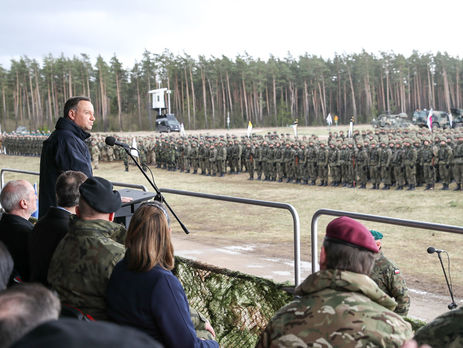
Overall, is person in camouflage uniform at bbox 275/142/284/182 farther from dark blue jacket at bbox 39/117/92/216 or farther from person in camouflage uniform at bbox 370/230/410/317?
person in camouflage uniform at bbox 370/230/410/317

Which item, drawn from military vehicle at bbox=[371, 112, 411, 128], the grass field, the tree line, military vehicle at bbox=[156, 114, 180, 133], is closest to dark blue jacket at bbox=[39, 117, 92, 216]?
the grass field

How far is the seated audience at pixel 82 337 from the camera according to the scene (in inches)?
31.0

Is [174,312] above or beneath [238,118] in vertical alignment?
beneath

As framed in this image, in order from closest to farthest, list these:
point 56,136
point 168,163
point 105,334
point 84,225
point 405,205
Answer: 1. point 105,334
2. point 84,225
3. point 56,136
4. point 405,205
5. point 168,163

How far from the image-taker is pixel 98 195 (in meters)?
2.98

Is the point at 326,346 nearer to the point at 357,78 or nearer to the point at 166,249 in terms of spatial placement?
the point at 166,249

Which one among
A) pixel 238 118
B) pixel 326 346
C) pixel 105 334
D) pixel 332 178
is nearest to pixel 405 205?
pixel 332 178

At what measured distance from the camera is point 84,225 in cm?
288

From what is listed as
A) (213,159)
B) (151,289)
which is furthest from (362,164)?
(151,289)

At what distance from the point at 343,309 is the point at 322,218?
12.5 m

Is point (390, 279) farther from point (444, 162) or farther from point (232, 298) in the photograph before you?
point (444, 162)

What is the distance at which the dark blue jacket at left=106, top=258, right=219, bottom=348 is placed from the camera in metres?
2.41

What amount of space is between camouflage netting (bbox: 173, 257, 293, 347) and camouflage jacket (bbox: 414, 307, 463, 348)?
188 centimetres

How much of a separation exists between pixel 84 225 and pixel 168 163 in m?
26.5
